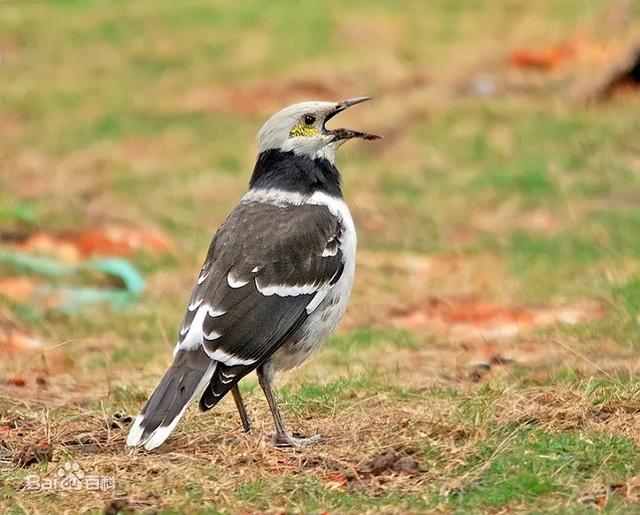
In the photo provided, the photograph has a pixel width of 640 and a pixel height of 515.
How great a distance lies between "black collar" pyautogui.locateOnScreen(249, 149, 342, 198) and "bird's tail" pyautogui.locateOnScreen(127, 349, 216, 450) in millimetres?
1284

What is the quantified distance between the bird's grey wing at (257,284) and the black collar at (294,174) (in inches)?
6.0

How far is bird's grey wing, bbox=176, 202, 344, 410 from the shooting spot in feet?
22.6

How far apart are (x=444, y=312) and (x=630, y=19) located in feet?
30.7

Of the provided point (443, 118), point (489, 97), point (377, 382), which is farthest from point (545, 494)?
point (489, 97)

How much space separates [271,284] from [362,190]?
319 inches

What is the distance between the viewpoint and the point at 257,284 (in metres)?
7.16

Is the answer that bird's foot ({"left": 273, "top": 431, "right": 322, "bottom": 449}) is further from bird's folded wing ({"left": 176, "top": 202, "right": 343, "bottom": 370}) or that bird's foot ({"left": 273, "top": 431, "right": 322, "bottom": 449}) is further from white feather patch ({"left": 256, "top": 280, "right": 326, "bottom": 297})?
white feather patch ({"left": 256, "top": 280, "right": 326, "bottom": 297})

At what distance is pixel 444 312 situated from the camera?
11391mm

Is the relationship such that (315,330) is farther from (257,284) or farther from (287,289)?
(257,284)

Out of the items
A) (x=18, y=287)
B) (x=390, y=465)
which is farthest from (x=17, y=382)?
(x=390, y=465)

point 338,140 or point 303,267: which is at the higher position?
point 338,140

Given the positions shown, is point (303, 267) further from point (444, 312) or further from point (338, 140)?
point (444, 312)

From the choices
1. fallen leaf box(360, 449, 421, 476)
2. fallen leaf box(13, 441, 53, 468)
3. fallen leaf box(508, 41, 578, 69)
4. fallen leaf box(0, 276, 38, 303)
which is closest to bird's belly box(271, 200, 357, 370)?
fallen leaf box(360, 449, 421, 476)

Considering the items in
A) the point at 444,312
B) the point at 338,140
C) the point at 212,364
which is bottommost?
the point at 444,312
